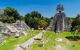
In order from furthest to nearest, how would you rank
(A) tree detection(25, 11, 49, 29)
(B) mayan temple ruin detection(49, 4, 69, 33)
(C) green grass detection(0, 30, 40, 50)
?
1. (A) tree detection(25, 11, 49, 29)
2. (B) mayan temple ruin detection(49, 4, 69, 33)
3. (C) green grass detection(0, 30, 40, 50)

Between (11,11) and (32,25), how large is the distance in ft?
44.8

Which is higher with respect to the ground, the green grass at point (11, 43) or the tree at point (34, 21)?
the tree at point (34, 21)

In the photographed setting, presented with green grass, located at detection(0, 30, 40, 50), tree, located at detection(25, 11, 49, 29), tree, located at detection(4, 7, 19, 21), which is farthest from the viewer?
tree, located at detection(25, 11, 49, 29)

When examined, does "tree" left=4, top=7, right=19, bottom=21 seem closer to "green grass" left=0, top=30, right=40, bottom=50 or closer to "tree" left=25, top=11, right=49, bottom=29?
"tree" left=25, top=11, right=49, bottom=29

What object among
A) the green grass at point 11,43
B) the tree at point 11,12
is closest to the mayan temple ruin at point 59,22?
the tree at point 11,12

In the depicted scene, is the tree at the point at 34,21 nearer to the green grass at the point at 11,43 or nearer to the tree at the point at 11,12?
the tree at the point at 11,12

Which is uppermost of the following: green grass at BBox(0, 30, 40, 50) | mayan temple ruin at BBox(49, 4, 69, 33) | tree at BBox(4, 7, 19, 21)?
tree at BBox(4, 7, 19, 21)

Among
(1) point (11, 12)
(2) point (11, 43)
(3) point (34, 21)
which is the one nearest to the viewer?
(2) point (11, 43)

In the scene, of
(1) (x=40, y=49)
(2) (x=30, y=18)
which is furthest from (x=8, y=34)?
(2) (x=30, y=18)

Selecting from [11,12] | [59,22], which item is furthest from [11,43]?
[11,12]

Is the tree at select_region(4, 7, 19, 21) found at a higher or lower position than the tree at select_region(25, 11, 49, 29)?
higher

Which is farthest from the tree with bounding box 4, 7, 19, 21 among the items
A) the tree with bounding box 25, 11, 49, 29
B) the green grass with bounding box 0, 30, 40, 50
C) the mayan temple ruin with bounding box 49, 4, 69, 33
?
the green grass with bounding box 0, 30, 40, 50

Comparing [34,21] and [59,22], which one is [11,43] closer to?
[59,22]

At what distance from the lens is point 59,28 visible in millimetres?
92500
